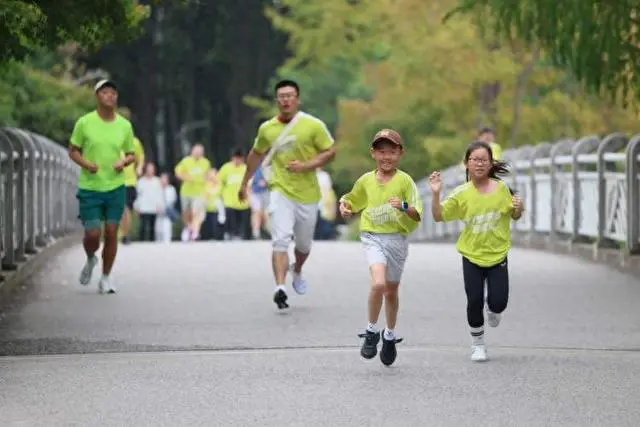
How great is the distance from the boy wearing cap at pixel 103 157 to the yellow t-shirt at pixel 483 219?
5406 millimetres

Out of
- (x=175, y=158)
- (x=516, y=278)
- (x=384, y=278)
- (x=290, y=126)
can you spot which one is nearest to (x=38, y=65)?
(x=175, y=158)

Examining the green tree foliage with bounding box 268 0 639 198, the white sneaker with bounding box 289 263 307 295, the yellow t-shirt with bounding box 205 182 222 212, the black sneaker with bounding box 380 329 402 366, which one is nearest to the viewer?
the black sneaker with bounding box 380 329 402 366

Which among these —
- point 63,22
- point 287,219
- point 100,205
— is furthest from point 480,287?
point 100,205

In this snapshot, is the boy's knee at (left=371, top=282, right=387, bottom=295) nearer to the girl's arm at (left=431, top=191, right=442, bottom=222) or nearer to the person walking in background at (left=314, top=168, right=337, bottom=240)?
the girl's arm at (left=431, top=191, right=442, bottom=222)

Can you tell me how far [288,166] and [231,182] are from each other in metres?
17.3

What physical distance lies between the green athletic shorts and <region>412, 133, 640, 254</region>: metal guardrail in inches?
216

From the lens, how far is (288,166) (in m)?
14.1

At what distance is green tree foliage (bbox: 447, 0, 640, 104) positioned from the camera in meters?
17.2

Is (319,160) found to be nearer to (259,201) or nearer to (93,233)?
(93,233)

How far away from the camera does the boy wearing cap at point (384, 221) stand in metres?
10.4

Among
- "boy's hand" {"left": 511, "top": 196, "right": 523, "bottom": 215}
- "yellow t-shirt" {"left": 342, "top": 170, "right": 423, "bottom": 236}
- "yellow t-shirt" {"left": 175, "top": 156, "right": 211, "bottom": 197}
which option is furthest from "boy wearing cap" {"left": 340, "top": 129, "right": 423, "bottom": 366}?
"yellow t-shirt" {"left": 175, "top": 156, "right": 211, "bottom": 197}

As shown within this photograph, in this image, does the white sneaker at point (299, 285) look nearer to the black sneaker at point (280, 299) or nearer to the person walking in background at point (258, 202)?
the black sneaker at point (280, 299)

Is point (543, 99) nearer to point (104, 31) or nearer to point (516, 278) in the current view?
point (516, 278)

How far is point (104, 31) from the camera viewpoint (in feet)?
48.1
